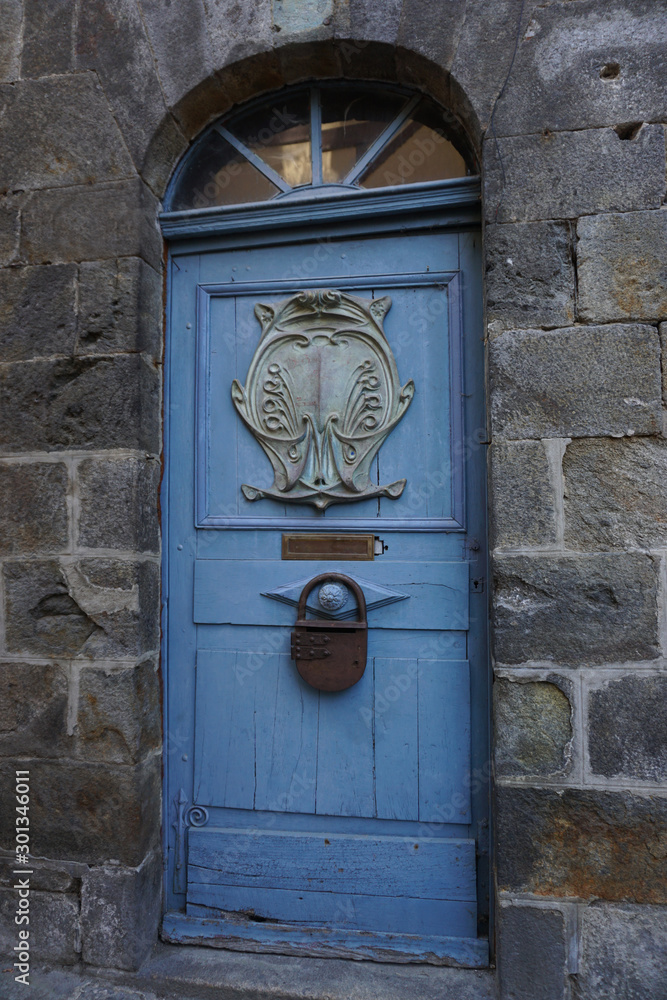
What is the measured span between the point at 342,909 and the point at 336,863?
0.53 feet

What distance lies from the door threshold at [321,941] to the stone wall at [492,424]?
A: 15 centimetres

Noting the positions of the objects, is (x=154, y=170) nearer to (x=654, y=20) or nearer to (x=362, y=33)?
(x=362, y=33)

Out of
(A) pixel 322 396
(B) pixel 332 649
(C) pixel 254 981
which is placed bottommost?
(C) pixel 254 981

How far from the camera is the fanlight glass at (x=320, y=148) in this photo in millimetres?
2271

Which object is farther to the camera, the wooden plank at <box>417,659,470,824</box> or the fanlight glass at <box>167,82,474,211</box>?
the fanlight glass at <box>167,82,474,211</box>

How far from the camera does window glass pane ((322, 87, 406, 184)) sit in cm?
231

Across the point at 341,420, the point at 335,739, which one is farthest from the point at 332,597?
the point at 341,420

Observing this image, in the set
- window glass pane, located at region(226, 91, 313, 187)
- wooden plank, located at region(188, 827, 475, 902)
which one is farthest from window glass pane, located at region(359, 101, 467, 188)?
wooden plank, located at region(188, 827, 475, 902)

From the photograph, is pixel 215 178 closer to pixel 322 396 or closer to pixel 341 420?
pixel 322 396

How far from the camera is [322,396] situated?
225 cm

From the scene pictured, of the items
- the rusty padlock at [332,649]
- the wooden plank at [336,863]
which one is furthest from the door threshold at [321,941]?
the rusty padlock at [332,649]

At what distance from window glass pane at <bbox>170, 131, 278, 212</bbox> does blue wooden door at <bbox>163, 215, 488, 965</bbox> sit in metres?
0.20

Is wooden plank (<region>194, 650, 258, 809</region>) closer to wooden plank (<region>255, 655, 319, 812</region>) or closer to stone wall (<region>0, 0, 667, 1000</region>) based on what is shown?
wooden plank (<region>255, 655, 319, 812</region>)

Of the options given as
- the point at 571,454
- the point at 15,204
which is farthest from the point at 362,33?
the point at 571,454
